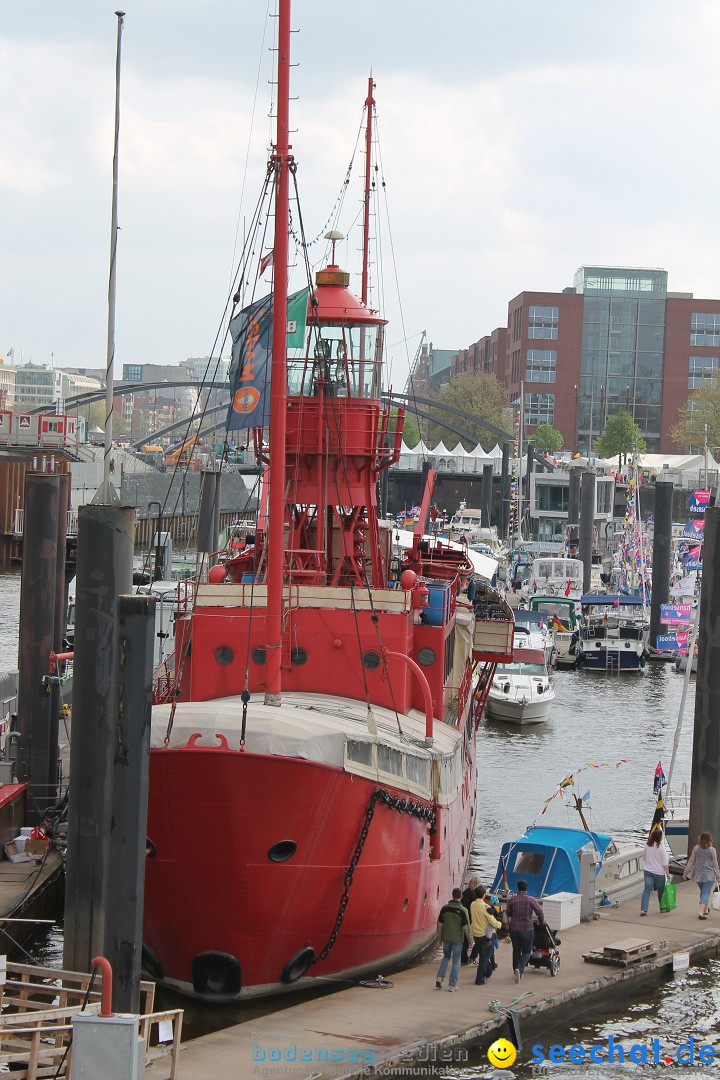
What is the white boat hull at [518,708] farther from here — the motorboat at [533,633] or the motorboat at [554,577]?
the motorboat at [554,577]

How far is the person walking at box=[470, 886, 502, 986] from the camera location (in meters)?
20.1

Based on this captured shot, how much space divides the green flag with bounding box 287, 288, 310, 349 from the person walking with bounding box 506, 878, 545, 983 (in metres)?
9.26

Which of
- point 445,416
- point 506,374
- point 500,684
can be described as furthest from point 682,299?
point 500,684

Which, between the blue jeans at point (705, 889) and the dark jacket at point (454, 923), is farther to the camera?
the blue jeans at point (705, 889)

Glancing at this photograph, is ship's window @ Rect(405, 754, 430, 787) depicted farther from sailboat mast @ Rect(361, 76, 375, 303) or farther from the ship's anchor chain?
sailboat mast @ Rect(361, 76, 375, 303)

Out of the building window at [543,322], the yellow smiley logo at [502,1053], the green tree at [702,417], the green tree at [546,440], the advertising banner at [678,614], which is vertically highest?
the building window at [543,322]

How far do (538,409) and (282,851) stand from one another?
505 feet

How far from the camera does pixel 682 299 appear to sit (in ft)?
533

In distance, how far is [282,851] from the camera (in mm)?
19344

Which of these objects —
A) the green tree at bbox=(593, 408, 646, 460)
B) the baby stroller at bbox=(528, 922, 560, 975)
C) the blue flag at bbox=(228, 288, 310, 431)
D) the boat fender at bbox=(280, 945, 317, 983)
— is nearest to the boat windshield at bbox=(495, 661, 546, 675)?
the blue flag at bbox=(228, 288, 310, 431)

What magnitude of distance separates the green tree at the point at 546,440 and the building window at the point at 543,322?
1074 centimetres

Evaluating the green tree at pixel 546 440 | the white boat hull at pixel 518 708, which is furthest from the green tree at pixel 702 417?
the white boat hull at pixel 518 708

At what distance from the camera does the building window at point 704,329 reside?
16288 cm

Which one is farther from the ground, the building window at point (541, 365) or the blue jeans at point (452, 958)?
the building window at point (541, 365)
